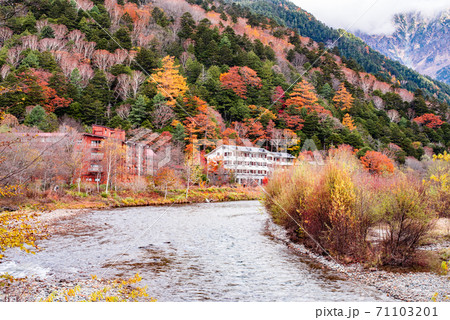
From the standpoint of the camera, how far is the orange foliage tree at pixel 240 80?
69.2 metres

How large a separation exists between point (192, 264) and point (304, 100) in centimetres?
6166

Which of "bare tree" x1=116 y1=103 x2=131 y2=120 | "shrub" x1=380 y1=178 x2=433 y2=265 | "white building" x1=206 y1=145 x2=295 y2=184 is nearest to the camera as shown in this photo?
"shrub" x1=380 y1=178 x2=433 y2=265

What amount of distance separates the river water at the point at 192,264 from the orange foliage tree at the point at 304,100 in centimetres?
5219

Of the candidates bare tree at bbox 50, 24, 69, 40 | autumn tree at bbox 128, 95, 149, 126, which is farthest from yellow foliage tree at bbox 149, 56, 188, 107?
bare tree at bbox 50, 24, 69, 40

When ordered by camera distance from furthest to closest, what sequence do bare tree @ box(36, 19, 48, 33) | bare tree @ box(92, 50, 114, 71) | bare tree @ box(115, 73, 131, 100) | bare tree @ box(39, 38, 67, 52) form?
bare tree @ box(36, 19, 48, 33), bare tree @ box(92, 50, 114, 71), bare tree @ box(39, 38, 67, 52), bare tree @ box(115, 73, 131, 100)

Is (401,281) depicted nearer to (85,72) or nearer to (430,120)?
(85,72)

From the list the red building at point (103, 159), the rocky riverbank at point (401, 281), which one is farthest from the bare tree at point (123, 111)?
the rocky riverbank at point (401, 281)

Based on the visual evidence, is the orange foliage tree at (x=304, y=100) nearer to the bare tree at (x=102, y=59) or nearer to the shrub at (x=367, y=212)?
the bare tree at (x=102, y=59)

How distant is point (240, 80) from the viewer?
2795 inches

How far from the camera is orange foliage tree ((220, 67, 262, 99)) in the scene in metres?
69.2

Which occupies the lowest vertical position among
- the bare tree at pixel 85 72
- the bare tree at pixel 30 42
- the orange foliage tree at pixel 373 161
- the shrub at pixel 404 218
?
the shrub at pixel 404 218

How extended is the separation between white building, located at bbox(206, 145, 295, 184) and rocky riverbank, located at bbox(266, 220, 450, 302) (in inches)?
1431

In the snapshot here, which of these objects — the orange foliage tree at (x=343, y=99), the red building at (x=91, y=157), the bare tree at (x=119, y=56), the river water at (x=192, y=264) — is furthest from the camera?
the orange foliage tree at (x=343, y=99)

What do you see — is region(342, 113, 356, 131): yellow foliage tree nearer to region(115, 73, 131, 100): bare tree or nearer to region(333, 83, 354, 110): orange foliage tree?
region(333, 83, 354, 110): orange foliage tree
